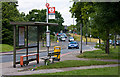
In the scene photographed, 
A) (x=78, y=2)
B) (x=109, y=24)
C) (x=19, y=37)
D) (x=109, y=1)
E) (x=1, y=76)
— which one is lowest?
(x=1, y=76)

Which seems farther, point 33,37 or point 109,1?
point 33,37

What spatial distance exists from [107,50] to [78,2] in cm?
698

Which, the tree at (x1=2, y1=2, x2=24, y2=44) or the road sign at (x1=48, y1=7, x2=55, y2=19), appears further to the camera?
the tree at (x1=2, y1=2, x2=24, y2=44)

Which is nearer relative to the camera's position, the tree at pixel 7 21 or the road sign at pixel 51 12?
the road sign at pixel 51 12

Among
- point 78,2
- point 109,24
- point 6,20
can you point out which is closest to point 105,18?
point 109,24

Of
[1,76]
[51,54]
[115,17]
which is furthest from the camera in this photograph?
[51,54]

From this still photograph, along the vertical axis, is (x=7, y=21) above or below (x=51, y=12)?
above

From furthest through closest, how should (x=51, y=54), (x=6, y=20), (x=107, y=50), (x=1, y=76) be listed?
(x=6, y=20)
(x=107, y=50)
(x=51, y=54)
(x=1, y=76)

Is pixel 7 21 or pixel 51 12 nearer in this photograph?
pixel 51 12

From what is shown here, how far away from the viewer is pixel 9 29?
42906 mm

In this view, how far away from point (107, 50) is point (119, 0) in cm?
1078

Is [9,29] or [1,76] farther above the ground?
[9,29]

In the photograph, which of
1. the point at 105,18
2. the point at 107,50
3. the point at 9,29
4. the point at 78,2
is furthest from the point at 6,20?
the point at 105,18

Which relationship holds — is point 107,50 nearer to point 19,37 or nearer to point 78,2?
point 78,2
